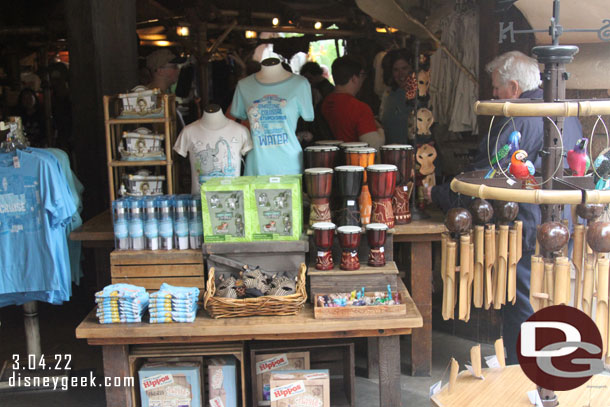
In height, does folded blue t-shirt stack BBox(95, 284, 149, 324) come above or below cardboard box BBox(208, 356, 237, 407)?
above

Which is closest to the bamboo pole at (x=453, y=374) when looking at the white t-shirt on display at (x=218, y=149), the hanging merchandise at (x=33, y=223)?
the white t-shirt on display at (x=218, y=149)

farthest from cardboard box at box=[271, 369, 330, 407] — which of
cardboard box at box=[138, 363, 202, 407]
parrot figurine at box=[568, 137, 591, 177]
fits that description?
parrot figurine at box=[568, 137, 591, 177]

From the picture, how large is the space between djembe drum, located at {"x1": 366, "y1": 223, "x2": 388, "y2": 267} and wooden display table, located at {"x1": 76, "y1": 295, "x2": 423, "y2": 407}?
323 millimetres

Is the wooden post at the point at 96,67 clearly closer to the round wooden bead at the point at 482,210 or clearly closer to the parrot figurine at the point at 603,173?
the round wooden bead at the point at 482,210

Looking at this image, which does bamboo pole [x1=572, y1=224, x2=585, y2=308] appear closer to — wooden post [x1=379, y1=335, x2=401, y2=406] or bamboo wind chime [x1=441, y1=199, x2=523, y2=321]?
bamboo wind chime [x1=441, y1=199, x2=523, y2=321]

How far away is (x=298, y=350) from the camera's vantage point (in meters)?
3.83

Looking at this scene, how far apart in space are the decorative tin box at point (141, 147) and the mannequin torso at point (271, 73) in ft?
2.43

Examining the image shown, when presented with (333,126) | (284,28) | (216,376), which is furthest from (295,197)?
(284,28)

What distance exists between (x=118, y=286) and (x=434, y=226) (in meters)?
1.83

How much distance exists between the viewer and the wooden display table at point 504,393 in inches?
108

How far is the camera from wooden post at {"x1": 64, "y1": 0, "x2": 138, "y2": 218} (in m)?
5.14

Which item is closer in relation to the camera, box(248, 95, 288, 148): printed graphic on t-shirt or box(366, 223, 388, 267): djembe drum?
box(366, 223, 388, 267): djembe drum

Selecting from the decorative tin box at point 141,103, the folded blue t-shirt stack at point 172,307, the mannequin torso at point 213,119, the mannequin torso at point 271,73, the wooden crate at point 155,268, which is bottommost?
the folded blue t-shirt stack at point 172,307

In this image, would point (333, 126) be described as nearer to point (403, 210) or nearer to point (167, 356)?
point (403, 210)
